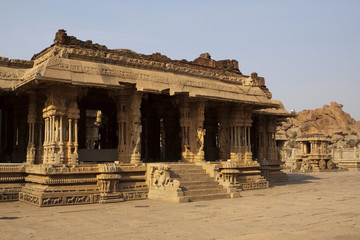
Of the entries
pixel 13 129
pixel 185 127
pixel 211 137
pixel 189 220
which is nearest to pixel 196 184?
pixel 185 127

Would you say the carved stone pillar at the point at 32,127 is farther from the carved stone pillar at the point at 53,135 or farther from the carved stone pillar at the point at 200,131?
the carved stone pillar at the point at 200,131

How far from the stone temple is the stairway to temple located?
4cm

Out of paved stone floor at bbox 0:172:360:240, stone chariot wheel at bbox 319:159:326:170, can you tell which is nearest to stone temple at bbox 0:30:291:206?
paved stone floor at bbox 0:172:360:240

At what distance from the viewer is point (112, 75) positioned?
12070 millimetres

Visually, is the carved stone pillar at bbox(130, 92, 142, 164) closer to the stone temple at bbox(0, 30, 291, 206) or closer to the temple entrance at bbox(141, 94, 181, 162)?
the stone temple at bbox(0, 30, 291, 206)

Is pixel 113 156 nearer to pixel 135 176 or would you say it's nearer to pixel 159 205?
pixel 135 176

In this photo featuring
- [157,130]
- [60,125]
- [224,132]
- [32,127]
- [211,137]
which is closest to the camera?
[60,125]

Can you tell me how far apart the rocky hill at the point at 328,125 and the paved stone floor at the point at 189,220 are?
281ft

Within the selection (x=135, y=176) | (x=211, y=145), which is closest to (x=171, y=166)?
(x=135, y=176)

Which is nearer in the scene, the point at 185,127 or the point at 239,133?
the point at 185,127

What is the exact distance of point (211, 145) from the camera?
20.3m

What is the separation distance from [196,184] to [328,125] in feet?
299

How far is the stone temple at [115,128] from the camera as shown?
36.1ft

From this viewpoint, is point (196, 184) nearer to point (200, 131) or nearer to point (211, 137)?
point (200, 131)
